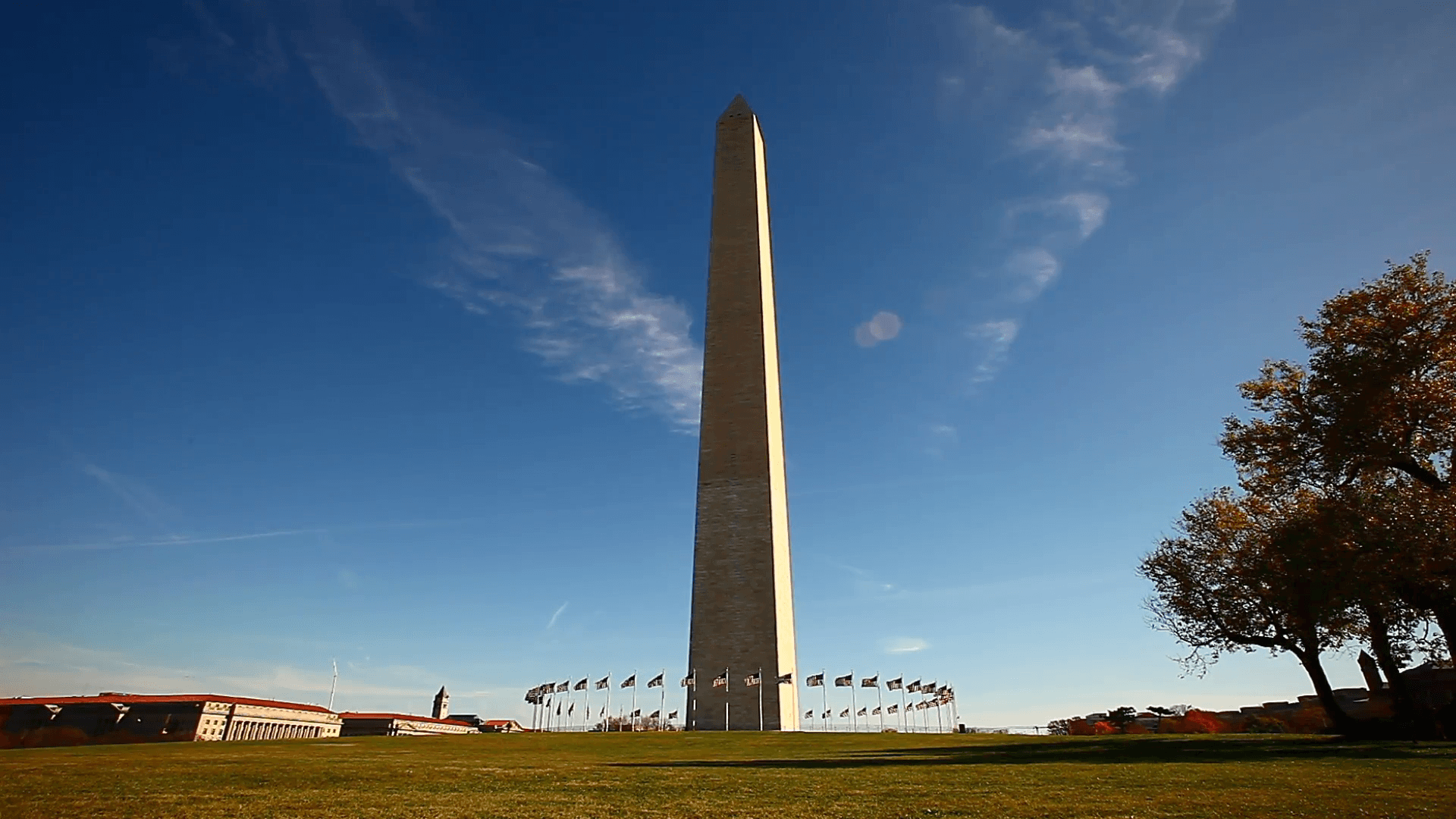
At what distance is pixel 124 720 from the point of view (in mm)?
47438

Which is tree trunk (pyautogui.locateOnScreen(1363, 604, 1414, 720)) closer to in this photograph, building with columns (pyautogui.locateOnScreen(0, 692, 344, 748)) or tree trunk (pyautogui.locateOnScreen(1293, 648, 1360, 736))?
tree trunk (pyautogui.locateOnScreen(1293, 648, 1360, 736))

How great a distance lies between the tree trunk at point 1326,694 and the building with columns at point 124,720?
45715 millimetres

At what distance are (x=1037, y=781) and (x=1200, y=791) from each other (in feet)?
8.47

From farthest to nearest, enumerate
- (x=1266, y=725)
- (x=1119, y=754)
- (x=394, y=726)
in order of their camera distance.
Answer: (x=394, y=726) < (x=1266, y=725) < (x=1119, y=754)

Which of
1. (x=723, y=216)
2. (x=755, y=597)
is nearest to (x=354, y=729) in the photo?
(x=755, y=597)

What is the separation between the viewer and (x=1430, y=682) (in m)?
33.8

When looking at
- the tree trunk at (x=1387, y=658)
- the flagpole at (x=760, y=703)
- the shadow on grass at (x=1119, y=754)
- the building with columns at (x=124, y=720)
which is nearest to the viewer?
the shadow on grass at (x=1119, y=754)

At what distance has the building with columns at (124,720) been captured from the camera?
46125 mm

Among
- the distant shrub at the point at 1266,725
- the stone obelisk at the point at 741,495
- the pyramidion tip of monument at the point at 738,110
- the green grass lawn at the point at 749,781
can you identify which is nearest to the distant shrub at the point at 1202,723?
the distant shrub at the point at 1266,725

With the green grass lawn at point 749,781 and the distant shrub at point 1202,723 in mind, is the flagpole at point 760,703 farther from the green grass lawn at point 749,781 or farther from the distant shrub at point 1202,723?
the distant shrub at point 1202,723

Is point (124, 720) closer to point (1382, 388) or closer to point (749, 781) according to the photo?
point (749, 781)

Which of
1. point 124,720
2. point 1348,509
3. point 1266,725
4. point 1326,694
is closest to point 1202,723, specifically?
point 1266,725

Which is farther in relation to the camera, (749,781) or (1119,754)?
(1119,754)

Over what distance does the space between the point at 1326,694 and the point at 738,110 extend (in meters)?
39.3
